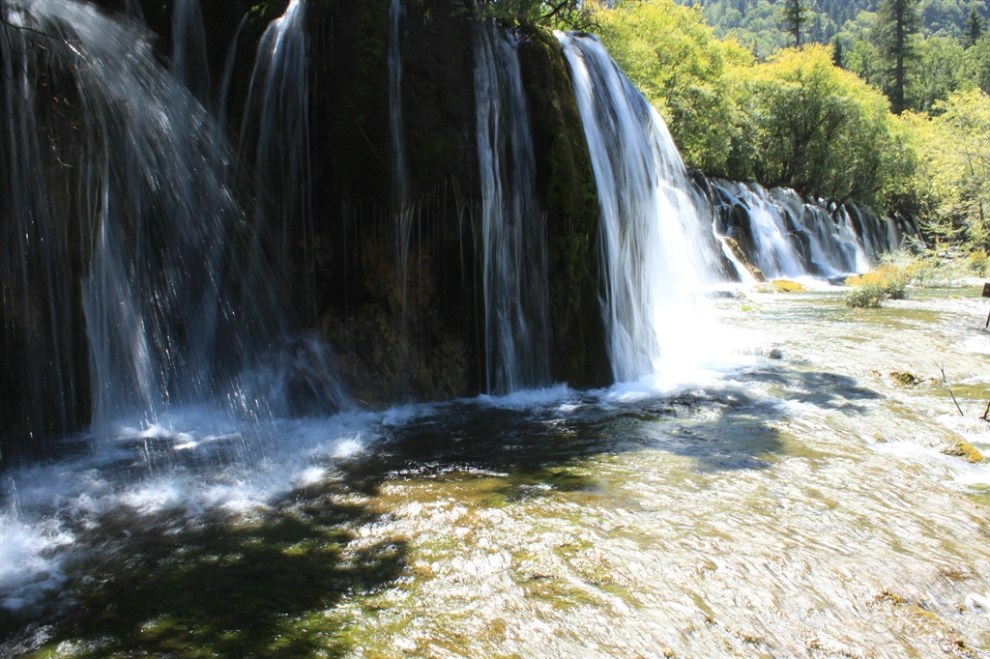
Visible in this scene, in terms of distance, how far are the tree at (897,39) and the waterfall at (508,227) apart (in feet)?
274

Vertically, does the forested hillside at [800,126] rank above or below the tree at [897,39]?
below

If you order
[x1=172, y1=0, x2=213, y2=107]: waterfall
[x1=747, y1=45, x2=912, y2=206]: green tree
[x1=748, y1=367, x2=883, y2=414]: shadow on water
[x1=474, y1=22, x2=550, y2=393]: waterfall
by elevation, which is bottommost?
[x1=748, y1=367, x2=883, y2=414]: shadow on water

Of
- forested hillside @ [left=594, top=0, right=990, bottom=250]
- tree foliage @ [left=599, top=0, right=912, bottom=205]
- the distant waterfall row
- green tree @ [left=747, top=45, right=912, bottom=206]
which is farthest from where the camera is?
green tree @ [left=747, top=45, right=912, bottom=206]

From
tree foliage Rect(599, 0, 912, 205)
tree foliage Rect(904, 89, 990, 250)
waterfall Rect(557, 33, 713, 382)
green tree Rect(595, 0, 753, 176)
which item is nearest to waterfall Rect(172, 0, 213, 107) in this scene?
waterfall Rect(557, 33, 713, 382)

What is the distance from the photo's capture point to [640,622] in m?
3.90

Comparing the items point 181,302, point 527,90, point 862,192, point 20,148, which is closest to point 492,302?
point 527,90

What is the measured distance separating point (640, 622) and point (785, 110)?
41.6 meters

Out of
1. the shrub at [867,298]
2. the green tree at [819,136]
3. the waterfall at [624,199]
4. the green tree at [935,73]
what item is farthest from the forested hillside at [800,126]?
the green tree at [935,73]

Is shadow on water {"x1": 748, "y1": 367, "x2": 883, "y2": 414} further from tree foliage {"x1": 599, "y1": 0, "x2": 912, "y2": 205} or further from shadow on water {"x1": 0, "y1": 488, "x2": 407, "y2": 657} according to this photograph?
tree foliage {"x1": 599, "y1": 0, "x2": 912, "y2": 205}

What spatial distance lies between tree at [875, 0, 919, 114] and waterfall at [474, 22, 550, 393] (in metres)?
83.7

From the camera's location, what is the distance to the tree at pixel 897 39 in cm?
7638

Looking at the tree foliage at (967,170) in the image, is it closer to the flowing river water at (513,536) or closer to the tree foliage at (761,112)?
the tree foliage at (761,112)

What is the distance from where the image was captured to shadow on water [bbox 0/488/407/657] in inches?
144

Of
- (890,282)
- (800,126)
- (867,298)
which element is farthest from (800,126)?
(867,298)
